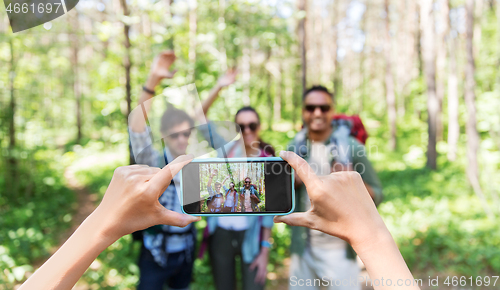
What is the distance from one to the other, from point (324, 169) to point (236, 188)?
3.50ft

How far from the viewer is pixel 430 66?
8695mm

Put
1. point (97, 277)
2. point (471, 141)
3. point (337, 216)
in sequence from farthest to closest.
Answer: point (471, 141)
point (97, 277)
point (337, 216)

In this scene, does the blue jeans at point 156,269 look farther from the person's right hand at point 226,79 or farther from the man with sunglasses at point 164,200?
the person's right hand at point 226,79

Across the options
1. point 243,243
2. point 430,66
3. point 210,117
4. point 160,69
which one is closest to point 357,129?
point 243,243

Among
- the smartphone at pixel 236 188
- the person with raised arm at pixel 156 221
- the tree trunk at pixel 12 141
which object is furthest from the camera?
the tree trunk at pixel 12 141

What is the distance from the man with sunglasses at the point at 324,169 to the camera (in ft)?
6.90

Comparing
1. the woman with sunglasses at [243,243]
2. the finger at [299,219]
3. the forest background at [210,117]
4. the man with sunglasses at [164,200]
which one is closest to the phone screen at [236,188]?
the finger at [299,219]

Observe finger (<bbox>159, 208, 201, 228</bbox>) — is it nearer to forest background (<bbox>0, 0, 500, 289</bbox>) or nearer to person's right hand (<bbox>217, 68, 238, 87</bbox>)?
person's right hand (<bbox>217, 68, 238, 87</bbox>)

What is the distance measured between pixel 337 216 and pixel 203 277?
3.13 meters

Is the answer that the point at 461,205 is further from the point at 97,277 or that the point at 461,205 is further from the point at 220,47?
the point at 97,277

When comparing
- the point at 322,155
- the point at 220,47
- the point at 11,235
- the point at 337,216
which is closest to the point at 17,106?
the point at 11,235

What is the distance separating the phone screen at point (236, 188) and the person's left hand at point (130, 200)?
28 cm

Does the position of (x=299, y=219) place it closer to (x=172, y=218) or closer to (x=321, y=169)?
(x=172, y=218)

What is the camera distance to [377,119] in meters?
20.5
